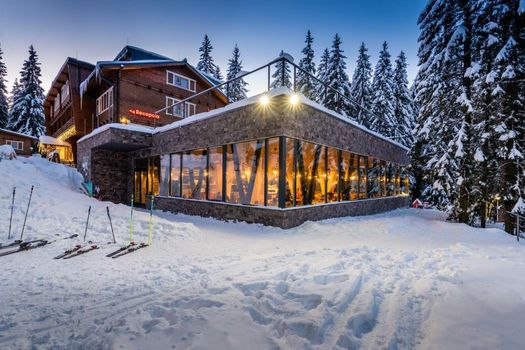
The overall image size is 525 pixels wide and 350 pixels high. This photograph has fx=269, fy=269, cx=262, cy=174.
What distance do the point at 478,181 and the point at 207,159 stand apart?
11.5 metres

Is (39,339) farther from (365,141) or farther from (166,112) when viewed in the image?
(166,112)

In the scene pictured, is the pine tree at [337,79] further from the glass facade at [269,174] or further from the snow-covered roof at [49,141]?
the snow-covered roof at [49,141]

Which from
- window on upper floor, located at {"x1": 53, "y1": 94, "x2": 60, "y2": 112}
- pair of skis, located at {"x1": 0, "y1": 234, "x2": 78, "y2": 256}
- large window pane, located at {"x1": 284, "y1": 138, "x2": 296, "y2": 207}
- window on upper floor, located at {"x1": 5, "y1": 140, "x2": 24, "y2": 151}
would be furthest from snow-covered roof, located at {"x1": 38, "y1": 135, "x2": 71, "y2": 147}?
large window pane, located at {"x1": 284, "y1": 138, "x2": 296, "y2": 207}

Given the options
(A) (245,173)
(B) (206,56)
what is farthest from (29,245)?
(B) (206,56)

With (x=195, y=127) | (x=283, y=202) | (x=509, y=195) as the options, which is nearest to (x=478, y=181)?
(x=509, y=195)

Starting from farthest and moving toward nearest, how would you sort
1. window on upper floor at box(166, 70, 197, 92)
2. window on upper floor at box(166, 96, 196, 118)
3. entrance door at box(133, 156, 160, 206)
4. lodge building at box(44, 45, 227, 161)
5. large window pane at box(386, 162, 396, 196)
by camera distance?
1. window on upper floor at box(166, 70, 197, 92)
2. window on upper floor at box(166, 96, 196, 118)
3. lodge building at box(44, 45, 227, 161)
4. large window pane at box(386, 162, 396, 196)
5. entrance door at box(133, 156, 160, 206)

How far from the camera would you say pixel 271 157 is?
384 inches

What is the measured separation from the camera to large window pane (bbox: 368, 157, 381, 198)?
1538 centimetres

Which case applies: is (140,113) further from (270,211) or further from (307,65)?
(307,65)

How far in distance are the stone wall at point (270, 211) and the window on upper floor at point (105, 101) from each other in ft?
33.6

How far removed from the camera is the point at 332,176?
12070 millimetres

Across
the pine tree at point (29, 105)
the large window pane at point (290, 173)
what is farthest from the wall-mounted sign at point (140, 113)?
the pine tree at point (29, 105)

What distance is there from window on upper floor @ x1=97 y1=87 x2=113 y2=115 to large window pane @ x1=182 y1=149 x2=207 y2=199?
35.6 feet

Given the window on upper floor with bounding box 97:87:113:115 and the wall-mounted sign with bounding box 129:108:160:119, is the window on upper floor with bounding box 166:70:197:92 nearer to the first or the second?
the wall-mounted sign with bounding box 129:108:160:119
